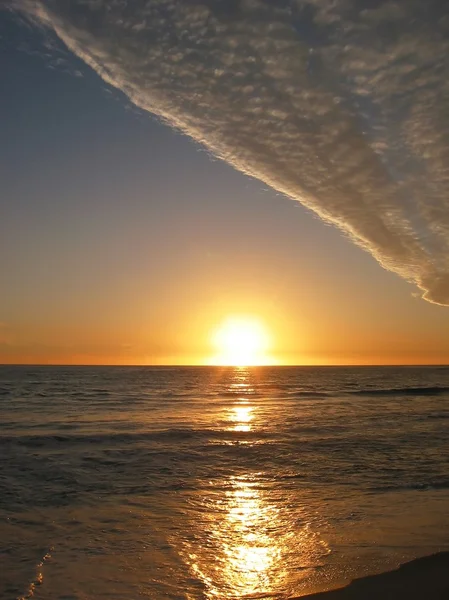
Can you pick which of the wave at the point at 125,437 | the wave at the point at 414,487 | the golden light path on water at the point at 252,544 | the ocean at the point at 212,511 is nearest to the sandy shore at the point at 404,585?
the ocean at the point at 212,511

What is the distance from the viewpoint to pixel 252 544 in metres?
9.73

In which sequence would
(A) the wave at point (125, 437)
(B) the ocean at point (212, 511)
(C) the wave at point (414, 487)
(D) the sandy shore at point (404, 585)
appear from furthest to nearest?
(A) the wave at point (125, 437), (C) the wave at point (414, 487), (B) the ocean at point (212, 511), (D) the sandy shore at point (404, 585)

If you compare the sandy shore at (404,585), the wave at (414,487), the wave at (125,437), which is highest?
the sandy shore at (404,585)

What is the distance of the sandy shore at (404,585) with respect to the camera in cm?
744

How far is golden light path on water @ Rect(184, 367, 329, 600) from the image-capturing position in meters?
7.99

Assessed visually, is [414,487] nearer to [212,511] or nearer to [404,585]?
[212,511]

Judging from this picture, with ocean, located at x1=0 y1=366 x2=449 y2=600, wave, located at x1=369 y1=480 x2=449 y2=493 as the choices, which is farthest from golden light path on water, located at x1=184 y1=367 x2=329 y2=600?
wave, located at x1=369 y1=480 x2=449 y2=493

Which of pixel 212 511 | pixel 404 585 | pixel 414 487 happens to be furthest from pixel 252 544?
pixel 414 487

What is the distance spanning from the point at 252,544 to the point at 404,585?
296 centimetres

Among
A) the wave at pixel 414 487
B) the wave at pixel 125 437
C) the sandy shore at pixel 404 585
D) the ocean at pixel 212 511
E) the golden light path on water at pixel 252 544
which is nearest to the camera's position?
the sandy shore at pixel 404 585

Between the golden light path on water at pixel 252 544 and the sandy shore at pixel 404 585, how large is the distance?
83 centimetres

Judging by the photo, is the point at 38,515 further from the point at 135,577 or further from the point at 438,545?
the point at 438,545

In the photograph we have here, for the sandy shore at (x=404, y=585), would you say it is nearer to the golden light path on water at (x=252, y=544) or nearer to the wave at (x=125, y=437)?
the golden light path on water at (x=252, y=544)

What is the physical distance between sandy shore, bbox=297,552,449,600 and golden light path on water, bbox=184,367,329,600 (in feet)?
2.73
